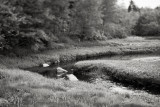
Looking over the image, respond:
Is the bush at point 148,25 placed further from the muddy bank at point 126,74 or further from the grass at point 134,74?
the grass at point 134,74

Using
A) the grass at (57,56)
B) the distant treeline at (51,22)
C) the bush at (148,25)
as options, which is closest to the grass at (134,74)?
the grass at (57,56)

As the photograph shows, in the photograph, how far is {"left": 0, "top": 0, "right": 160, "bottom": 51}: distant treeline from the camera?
104 ft

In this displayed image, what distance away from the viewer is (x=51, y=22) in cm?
4350

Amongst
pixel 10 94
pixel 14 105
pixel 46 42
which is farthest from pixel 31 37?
pixel 14 105

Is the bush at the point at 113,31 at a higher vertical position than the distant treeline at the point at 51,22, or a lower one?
lower

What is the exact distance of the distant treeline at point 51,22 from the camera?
3158cm

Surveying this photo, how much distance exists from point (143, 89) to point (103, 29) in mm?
52118

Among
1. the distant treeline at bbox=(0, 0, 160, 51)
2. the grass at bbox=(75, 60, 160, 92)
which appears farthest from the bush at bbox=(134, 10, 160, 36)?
the grass at bbox=(75, 60, 160, 92)

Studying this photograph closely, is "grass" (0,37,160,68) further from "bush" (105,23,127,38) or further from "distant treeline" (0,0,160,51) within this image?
"bush" (105,23,127,38)

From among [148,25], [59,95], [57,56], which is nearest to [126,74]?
[59,95]

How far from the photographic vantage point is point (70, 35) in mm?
57406

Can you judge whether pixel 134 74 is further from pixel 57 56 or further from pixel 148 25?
pixel 148 25

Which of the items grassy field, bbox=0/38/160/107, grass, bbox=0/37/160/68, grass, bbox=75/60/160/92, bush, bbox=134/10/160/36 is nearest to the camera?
grassy field, bbox=0/38/160/107

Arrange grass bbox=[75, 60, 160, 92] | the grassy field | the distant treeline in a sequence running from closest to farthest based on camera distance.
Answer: the grassy field
grass bbox=[75, 60, 160, 92]
the distant treeline
